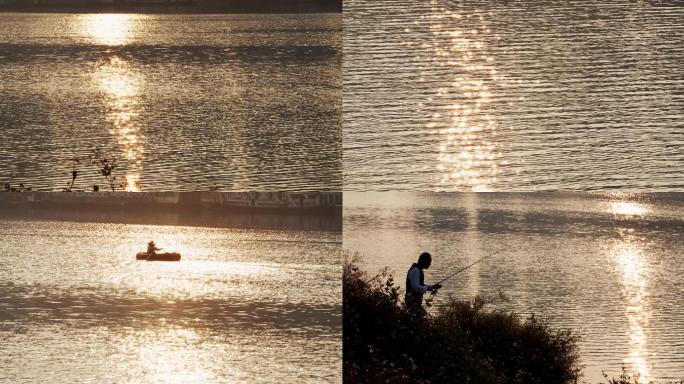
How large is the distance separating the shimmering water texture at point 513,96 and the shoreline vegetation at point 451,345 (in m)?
1.63

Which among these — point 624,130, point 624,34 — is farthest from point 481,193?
point 624,34

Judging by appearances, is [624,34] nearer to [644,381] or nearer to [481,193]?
[481,193]

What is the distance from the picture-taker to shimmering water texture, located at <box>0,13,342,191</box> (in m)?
11.1

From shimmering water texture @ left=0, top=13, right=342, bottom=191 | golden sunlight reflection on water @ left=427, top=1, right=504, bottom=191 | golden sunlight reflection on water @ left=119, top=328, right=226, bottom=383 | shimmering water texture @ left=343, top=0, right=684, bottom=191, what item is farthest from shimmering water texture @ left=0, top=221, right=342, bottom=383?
golden sunlight reflection on water @ left=427, top=1, right=504, bottom=191

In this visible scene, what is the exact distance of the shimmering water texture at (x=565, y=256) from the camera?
9.31m

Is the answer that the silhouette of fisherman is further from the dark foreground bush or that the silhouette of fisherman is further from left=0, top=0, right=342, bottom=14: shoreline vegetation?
left=0, top=0, right=342, bottom=14: shoreline vegetation

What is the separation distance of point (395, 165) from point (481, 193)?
65cm

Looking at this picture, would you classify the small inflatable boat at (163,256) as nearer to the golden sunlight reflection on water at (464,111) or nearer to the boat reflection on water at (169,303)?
the boat reflection on water at (169,303)

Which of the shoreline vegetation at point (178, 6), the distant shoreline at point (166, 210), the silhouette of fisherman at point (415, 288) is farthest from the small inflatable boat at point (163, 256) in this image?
the shoreline vegetation at point (178, 6)

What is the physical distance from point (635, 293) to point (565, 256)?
577mm

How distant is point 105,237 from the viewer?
11695mm

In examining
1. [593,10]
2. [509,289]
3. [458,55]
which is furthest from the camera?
[593,10]

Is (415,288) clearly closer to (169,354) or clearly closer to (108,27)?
(169,354)

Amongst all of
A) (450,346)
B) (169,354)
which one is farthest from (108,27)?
(450,346)
